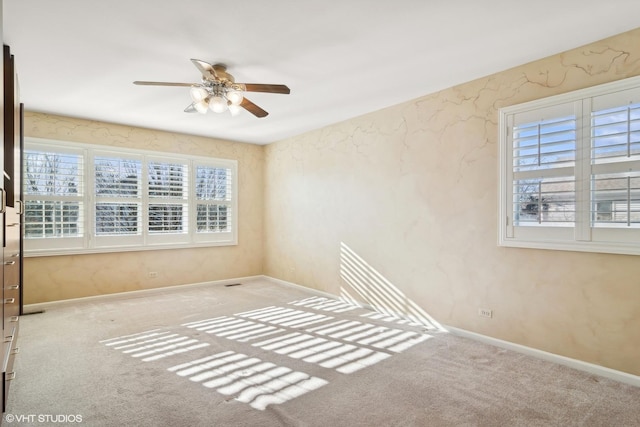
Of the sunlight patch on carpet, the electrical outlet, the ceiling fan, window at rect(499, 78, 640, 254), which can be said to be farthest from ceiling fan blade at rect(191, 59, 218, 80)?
the electrical outlet

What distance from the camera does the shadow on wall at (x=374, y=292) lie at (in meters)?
3.96

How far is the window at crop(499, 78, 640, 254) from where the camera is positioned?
8.31 ft

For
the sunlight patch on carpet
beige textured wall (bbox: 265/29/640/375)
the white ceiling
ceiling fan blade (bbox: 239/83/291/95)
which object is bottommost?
the sunlight patch on carpet

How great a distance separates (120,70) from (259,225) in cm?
385

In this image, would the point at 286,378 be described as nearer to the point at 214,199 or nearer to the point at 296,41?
the point at 296,41

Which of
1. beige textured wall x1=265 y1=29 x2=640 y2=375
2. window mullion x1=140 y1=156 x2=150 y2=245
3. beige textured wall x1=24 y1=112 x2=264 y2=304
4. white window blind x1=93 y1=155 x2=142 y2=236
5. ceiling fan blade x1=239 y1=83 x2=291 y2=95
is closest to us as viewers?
beige textured wall x1=265 y1=29 x2=640 y2=375

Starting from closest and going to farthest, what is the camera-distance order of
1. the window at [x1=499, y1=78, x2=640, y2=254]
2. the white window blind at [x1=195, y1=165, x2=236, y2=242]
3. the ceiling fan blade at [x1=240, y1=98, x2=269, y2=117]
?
the window at [x1=499, y1=78, x2=640, y2=254] → the ceiling fan blade at [x1=240, y1=98, x2=269, y2=117] → the white window blind at [x1=195, y1=165, x2=236, y2=242]

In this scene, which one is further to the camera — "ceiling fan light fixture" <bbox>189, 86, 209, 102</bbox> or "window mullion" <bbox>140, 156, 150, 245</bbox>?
"window mullion" <bbox>140, 156, 150, 245</bbox>

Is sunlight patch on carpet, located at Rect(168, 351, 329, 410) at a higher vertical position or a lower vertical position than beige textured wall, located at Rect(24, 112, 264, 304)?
lower

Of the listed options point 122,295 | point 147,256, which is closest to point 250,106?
point 147,256

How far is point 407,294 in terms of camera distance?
13.4 ft

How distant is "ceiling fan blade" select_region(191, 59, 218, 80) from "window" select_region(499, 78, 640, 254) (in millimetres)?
2680

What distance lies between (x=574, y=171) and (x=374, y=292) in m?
2.59

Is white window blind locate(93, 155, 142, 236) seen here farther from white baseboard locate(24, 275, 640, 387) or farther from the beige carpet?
the beige carpet
